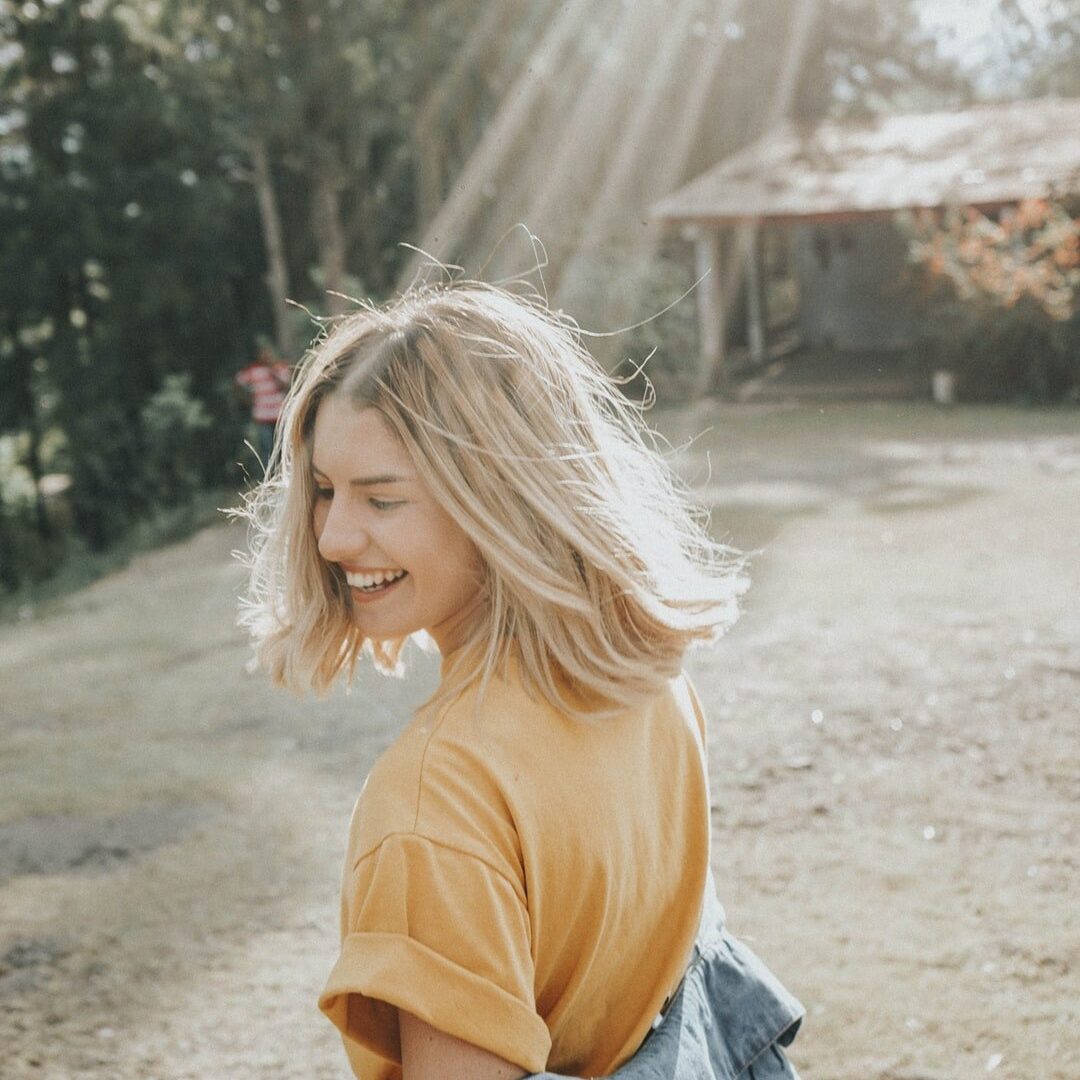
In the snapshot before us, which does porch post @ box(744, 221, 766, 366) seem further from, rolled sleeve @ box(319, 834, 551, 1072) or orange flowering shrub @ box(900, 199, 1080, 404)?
rolled sleeve @ box(319, 834, 551, 1072)

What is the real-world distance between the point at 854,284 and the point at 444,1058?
83.3 ft

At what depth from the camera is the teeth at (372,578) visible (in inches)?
65.8

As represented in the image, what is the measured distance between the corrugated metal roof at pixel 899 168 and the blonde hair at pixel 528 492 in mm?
18146

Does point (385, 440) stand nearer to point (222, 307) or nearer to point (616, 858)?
point (616, 858)

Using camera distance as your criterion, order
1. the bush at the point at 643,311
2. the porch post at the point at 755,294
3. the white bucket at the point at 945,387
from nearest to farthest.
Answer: the white bucket at the point at 945,387 < the bush at the point at 643,311 < the porch post at the point at 755,294

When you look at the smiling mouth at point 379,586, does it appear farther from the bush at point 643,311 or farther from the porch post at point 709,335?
the porch post at point 709,335

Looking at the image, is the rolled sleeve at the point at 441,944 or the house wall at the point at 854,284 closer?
the rolled sleeve at the point at 441,944

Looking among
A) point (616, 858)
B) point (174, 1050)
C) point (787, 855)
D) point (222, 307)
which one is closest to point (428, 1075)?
point (616, 858)

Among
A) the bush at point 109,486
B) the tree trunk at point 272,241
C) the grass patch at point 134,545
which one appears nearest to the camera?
the grass patch at point 134,545

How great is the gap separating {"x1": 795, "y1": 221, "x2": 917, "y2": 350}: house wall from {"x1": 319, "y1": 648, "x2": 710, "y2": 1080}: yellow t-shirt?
2369 centimetres

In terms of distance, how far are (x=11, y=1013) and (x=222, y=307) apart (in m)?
21.5

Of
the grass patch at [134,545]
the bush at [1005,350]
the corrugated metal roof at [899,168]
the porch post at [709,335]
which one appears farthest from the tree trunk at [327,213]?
the bush at [1005,350]

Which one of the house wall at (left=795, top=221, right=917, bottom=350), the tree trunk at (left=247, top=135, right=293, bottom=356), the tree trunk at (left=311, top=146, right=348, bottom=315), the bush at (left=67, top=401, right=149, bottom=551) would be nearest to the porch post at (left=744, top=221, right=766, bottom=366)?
the house wall at (left=795, top=221, right=917, bottom=350)

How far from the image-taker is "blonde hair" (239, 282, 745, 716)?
1.52 metres
